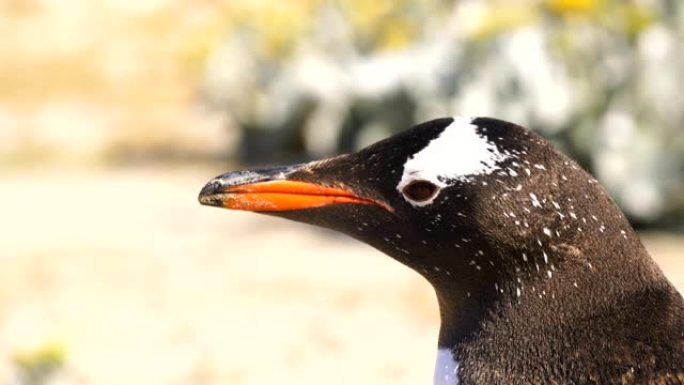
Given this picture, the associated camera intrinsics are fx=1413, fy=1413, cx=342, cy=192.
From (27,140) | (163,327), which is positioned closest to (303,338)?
(163,327)

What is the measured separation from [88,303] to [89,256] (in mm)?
566

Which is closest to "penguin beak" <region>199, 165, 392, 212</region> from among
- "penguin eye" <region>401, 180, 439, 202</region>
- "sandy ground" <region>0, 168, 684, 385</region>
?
"penguin eye" <region>401, 180, 439, 202</region>

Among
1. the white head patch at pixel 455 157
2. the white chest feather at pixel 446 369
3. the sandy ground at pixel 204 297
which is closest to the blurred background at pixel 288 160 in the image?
the sandy ground at pixel 204 297

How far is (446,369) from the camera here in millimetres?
2459

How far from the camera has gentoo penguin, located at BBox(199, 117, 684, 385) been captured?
2.33 metres

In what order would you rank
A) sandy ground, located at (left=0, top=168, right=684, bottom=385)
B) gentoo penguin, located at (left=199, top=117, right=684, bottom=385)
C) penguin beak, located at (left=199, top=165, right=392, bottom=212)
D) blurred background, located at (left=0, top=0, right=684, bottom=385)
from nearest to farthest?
gentoo penguin, located at (left=199, top=117, right=684, bottom=385)
penguin beak, located at (left=199, top=165, right=392, bottom=212)
sandy ground, located at (left=0, top=168, right=684, bottom=385)
blurred background, located at (left=0, top=0, right=684, bottom=385)

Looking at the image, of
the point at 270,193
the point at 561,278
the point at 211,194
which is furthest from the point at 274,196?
the point at 561,278

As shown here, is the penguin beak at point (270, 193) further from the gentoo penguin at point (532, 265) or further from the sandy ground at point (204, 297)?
the sandy ground at point (204, 297)

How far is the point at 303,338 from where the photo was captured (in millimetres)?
5574

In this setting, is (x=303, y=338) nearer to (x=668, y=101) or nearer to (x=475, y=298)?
(x=668, y=101)

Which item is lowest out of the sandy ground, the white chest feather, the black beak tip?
the white chest feather

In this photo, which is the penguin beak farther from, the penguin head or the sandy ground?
the sandy ground

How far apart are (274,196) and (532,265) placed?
0.51 metres

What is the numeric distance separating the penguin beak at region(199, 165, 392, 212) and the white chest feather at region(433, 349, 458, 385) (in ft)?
1.06
